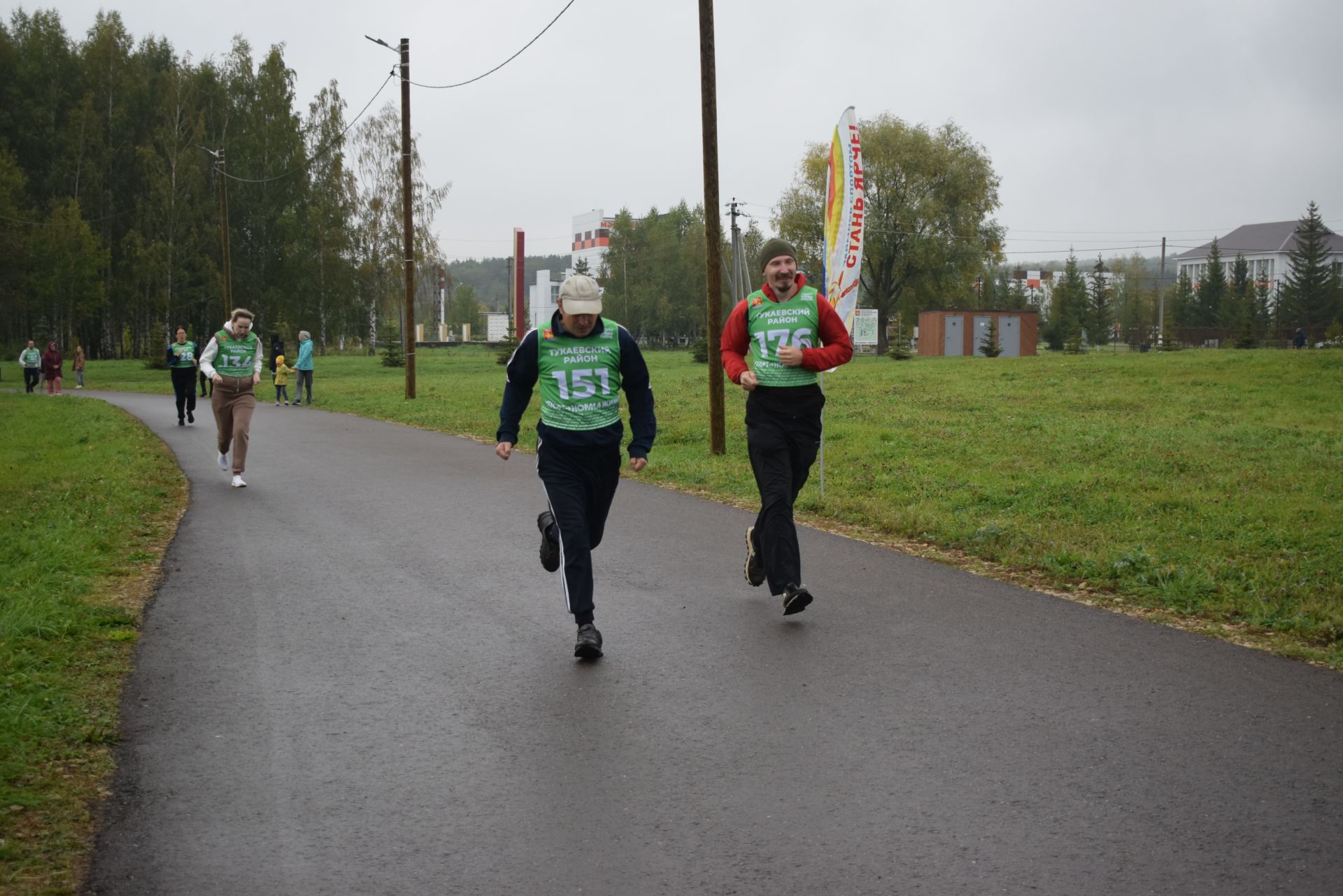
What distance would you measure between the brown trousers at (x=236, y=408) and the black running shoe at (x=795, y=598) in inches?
331

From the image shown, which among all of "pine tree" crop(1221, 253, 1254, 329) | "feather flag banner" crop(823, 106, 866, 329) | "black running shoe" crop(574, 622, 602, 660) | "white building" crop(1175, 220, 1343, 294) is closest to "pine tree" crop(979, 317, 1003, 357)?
"pine tree" crop(1221, 253, 1254, 329)

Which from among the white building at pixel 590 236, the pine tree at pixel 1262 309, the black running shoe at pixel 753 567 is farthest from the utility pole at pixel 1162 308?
the white building at pixel 590 236

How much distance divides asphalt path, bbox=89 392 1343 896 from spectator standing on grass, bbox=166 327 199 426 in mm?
13971

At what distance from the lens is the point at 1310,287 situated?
10069 cm

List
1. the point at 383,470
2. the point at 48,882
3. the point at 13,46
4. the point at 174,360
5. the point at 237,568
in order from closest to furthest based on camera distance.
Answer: the point at 48,882 < the point at 237,568 < the point at 383,470 < the point at 174,360 < the point at 13,46

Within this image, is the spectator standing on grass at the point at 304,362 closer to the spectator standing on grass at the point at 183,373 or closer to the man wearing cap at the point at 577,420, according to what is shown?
the spectator standing on grass at the point at 183,373

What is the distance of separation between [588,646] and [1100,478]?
8125mm

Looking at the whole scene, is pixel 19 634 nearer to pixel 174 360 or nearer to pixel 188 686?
pixel 188 686

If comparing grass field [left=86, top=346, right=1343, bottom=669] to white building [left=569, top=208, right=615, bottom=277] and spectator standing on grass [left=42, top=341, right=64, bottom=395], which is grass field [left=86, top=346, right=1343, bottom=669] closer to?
spectator standing on grass [left=42, top=341, right=64, bottom=395]

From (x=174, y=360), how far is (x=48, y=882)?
1904 cm

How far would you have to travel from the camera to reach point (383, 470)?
14.7 meters

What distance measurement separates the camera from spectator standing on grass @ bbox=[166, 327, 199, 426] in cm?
2106

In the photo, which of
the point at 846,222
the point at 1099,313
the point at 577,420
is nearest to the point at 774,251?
the point at 577,420

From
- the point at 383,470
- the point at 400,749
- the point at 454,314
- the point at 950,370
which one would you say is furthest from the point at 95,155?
the point at 454,314
